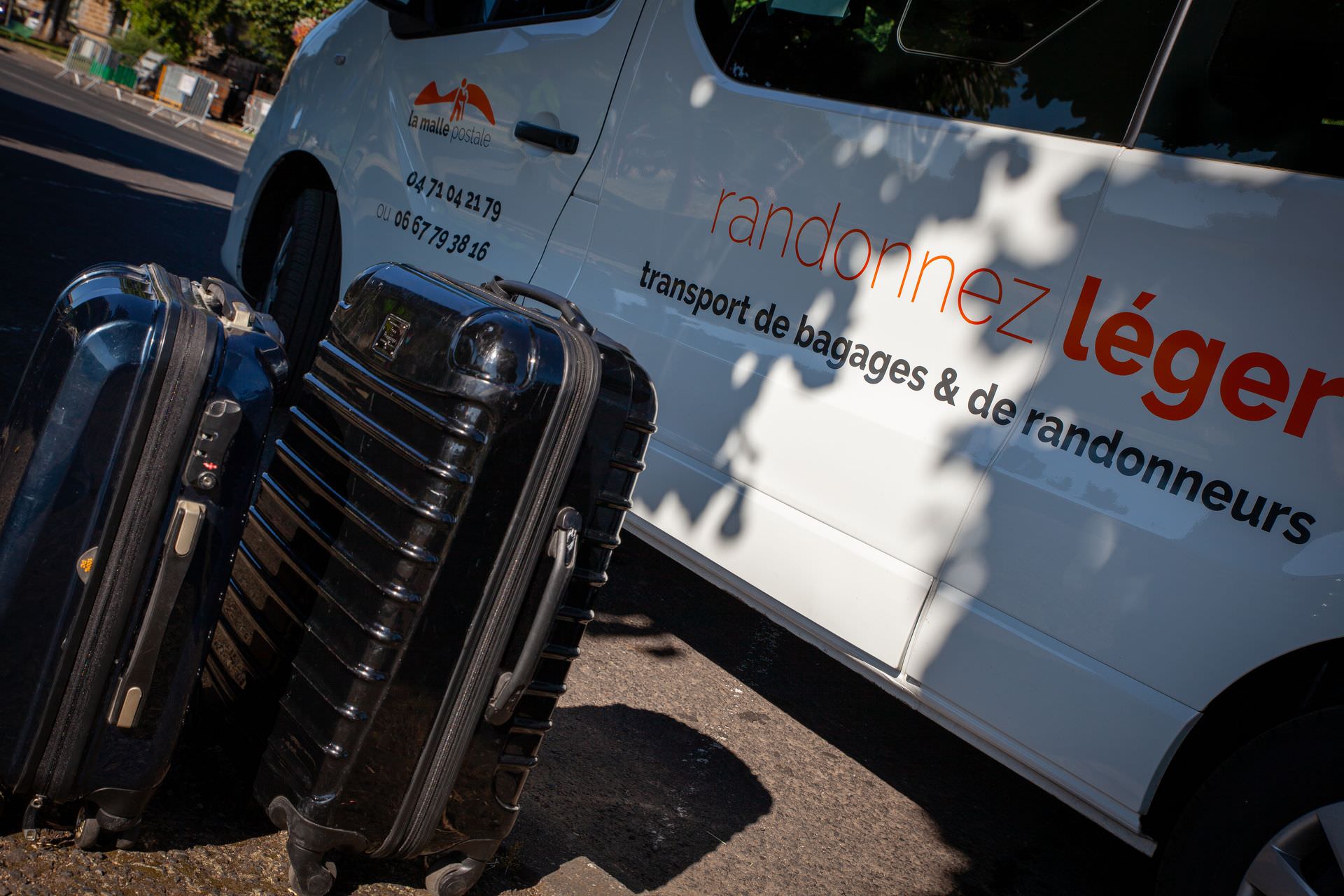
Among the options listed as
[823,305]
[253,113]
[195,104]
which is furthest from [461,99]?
[253,113]

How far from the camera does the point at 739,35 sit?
10.8 feet


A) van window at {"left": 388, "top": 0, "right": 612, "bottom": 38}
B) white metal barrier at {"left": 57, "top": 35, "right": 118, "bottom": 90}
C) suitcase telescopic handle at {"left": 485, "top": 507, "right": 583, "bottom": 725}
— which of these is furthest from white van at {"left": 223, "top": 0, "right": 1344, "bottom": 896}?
white metal barrier at {"left": 57, "top": 35, "right": 118, "bottom": 90}

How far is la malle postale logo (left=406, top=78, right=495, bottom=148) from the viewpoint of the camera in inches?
153

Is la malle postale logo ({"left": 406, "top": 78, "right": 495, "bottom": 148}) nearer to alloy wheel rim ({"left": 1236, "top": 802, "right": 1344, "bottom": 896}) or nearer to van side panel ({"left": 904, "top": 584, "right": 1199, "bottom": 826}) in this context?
van side panel ({"left": 904, "top": 584, "right": 1199, "bottom": 826})

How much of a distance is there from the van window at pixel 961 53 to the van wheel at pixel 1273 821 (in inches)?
52.4

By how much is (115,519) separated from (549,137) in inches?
88.8

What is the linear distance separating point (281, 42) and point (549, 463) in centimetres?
3130

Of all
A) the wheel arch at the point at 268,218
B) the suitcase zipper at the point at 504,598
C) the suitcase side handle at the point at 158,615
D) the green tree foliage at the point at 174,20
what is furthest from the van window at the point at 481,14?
the green tree foliage at the point at 174,20

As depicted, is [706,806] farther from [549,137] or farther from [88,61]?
[88,61]

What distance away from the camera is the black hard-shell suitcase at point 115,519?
173cm

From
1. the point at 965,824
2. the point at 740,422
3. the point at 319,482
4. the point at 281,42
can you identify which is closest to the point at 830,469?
the point at 740,422

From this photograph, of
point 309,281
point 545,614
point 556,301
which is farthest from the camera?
point 309,281

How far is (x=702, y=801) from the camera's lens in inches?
110

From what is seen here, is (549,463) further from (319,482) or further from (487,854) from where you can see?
(487,854)
